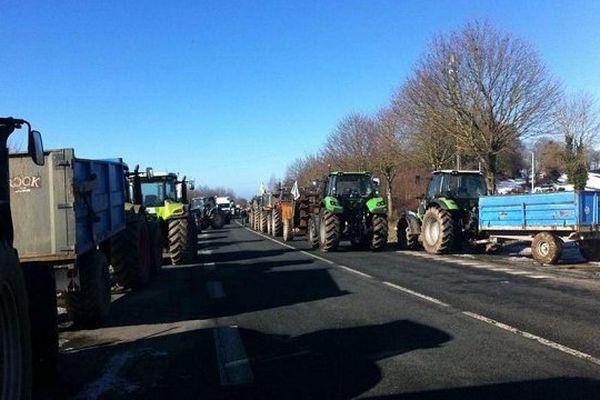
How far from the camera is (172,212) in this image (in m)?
18.6

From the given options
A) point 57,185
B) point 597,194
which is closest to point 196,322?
point 57,185

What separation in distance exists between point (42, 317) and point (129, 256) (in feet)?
22.7

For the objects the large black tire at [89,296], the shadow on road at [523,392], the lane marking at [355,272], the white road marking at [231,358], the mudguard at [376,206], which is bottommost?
the lane marking at [355,272]

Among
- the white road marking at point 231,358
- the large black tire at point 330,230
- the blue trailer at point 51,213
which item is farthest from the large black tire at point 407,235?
the blue trailer at point 51,213

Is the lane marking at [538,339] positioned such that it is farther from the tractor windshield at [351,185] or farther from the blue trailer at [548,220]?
the tractor windshield at [351,185]

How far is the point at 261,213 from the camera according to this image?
40.0 meters

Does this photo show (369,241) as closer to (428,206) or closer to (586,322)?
(428,206)

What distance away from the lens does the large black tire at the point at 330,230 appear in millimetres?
20891

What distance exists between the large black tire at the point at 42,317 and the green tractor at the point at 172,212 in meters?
12.0

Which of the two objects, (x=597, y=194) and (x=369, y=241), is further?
(x=369, y=241)

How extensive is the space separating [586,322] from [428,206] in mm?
12113

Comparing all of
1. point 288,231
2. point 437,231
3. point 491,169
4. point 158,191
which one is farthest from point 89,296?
point 491,169

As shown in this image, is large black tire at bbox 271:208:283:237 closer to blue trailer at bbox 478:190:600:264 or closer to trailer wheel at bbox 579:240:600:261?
blue trailer at bbox 478:190:600:264

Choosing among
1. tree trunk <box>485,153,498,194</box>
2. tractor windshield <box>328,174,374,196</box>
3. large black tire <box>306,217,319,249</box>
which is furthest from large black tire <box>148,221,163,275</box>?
tree trunk <box>485,153,498,194</box>
